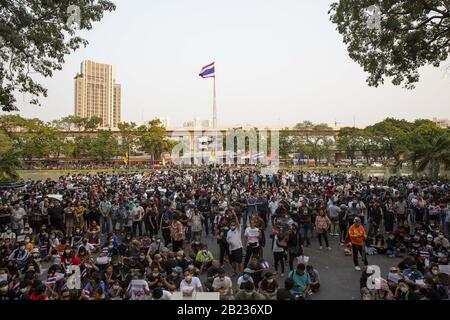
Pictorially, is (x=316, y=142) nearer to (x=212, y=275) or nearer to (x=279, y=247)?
(x=279, y=247)

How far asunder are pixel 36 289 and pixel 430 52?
14.9m

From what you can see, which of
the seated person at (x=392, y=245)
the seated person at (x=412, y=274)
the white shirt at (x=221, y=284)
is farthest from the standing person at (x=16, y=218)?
the seated person at (x=392, y=245)

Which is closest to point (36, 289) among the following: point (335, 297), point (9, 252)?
point (9, 252)

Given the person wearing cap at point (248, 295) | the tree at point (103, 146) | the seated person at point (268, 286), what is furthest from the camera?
the tree at point (103, 146)

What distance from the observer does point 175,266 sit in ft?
24.0

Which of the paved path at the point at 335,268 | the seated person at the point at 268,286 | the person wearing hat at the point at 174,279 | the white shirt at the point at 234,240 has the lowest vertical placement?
the paved path at the point at 335,268

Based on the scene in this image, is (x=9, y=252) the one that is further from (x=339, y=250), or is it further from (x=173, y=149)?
(x=173, y=149)

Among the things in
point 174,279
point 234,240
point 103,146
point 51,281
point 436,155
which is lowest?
point 51,281

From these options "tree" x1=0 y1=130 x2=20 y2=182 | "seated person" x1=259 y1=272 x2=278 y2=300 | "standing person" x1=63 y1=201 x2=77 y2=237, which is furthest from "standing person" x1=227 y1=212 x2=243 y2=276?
"tree" x1=0 y1=130 x2=20 y2=182

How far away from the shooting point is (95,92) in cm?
15112

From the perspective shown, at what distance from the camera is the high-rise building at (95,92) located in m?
146

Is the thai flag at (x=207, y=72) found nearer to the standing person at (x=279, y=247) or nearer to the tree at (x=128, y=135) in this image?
the tree at (x=128, y=135)

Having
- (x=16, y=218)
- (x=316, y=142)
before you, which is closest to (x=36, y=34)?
(x=16, y=218)

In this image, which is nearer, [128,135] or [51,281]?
[51,281]
